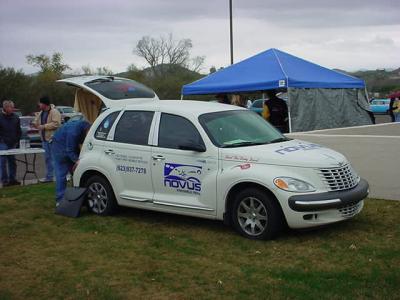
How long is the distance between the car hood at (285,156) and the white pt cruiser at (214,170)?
0.04 feet

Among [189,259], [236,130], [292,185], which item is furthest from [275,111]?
[189,259]

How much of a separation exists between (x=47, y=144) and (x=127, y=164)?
4.09 m

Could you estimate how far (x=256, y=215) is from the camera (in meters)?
6.37

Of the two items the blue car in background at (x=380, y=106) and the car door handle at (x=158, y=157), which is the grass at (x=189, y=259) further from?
the blue car in background at (x=380, y=106)

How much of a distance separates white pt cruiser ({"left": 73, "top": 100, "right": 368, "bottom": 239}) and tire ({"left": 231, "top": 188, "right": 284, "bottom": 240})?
1 cm

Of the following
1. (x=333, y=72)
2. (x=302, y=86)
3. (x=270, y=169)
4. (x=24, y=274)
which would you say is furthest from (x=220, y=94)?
(x=24, y=274)

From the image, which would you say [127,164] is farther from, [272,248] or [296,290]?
[296,290]

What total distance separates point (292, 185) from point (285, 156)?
401mm

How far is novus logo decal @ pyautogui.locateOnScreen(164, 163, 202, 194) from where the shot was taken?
6770 mm

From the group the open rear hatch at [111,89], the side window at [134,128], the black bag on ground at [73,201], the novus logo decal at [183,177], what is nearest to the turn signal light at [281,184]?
the novus logo decal at [183,177]

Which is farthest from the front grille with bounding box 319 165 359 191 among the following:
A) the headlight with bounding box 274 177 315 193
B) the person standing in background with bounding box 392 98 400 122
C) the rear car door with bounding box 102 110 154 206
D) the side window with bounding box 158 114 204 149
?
the person standing in background with bounding box 392 98 400 122

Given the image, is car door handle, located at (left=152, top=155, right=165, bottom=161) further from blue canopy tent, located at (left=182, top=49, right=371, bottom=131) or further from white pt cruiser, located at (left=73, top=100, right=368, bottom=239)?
blue canopy tent, located at (left=182, top=49, right=371, bottom=131)

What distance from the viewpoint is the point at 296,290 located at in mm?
4742

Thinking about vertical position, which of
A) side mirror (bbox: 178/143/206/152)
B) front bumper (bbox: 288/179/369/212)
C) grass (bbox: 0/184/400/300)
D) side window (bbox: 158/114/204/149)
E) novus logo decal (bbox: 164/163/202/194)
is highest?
side window (bbox: 158/114/204/149)
